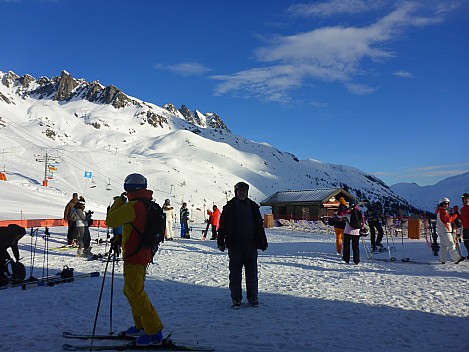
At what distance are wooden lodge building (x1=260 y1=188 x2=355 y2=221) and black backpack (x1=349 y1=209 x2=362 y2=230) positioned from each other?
29.4 m

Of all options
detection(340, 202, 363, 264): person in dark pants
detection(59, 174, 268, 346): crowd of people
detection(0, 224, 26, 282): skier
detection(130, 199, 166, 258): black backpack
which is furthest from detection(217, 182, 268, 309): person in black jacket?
detection(340, 202, 363, 264): person in dark pants

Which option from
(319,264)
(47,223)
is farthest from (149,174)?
(319,264)

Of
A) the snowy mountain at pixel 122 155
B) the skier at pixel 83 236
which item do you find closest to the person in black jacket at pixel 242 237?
the skier at pixel 83 236

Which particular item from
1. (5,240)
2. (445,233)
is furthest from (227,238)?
(445,233)

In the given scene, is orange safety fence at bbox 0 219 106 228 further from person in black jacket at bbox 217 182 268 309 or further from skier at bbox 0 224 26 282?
person in black jacket at bbox 217 182 268 309

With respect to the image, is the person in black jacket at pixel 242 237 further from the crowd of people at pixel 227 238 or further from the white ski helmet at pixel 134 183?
the white ski helmet at pixel 134 183

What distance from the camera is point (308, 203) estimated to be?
4428cm

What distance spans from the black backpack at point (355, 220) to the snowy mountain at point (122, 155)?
3296 cm

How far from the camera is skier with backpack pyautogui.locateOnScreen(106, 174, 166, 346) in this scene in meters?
4.91

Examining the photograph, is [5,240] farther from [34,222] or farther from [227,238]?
[34,222]

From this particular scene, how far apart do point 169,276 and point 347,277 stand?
14.2 ft

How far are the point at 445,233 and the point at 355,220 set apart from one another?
2.56 meters

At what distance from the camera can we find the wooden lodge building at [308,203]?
143 ft

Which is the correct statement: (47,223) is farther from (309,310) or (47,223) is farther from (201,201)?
(201,201)
